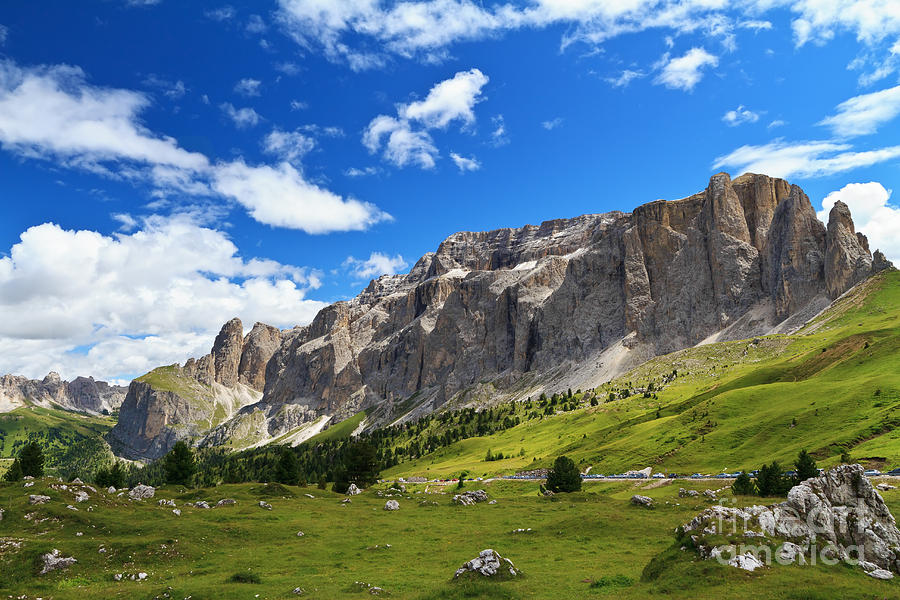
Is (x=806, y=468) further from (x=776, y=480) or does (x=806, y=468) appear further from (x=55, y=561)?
(x=55, y=561)

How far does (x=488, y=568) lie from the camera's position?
29094 mm

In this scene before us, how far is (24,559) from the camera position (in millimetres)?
34500

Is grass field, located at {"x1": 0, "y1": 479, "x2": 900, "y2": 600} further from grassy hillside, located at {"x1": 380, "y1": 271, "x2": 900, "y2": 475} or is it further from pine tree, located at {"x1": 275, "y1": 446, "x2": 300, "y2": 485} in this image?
pine tree, located at {"x1": 275, "y1": 446, "x2": 300, "y2": 485}

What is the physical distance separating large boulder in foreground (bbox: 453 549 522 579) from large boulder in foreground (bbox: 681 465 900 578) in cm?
978

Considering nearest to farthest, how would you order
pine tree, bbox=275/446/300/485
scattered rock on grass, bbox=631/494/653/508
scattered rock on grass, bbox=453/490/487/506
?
scattered rock on grass, bbox=631/494/653/508, scattered rock on grass, bbox=453/490/487/506, pine tree, bbox=275/446/300/485

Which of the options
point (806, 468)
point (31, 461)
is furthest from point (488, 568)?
point (31, 461)

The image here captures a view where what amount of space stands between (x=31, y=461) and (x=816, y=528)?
361 feet

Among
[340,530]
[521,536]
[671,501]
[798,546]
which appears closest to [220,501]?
[340,530]

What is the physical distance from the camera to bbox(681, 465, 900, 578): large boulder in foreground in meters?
25.2

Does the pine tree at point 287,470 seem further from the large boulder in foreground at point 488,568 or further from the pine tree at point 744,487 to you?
the large boulder in foreground at point 488,568

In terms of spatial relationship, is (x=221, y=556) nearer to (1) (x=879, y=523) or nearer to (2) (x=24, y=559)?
(2) (x=24, y=559)

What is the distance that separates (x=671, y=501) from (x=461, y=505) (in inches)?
989

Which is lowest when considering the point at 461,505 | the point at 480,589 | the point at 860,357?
the point at 461,505

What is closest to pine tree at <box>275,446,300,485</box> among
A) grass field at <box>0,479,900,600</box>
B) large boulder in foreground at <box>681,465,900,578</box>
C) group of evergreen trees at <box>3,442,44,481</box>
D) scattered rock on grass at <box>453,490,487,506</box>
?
grass field at <box>0,479,900,600</box>
